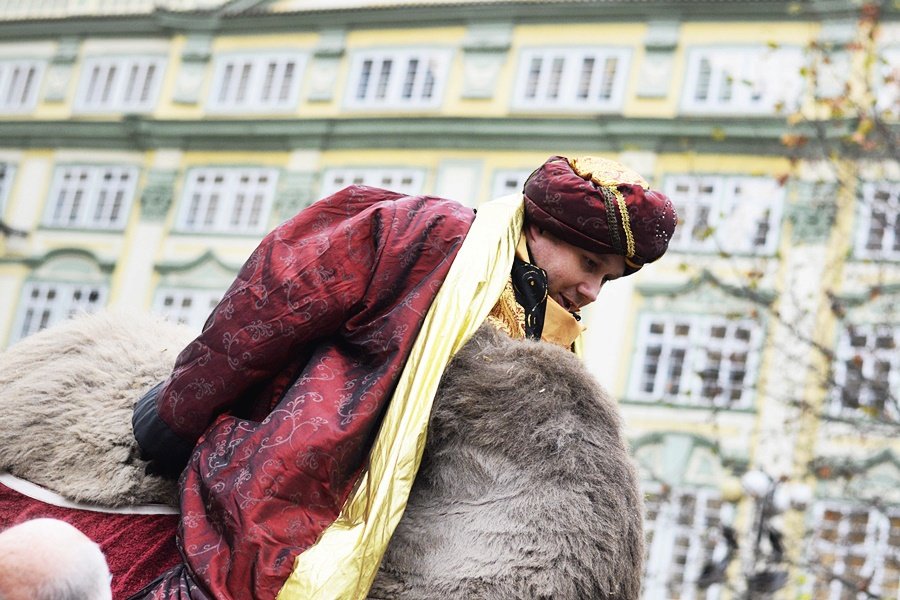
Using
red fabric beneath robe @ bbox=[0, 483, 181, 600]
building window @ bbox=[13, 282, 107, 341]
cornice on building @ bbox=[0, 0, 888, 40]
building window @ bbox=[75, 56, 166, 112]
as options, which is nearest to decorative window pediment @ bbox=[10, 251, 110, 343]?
building window @ bbox=[13, 282, 107, 341]

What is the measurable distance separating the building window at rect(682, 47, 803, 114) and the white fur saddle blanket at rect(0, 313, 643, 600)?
947 inches

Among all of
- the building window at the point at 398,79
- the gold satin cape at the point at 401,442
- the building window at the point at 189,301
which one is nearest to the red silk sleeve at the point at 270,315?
the gold satin cape at the point at 401,442

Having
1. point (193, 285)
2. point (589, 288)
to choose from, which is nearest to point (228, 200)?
point (193, 285)

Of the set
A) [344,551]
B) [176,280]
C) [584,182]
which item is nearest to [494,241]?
[584,182]

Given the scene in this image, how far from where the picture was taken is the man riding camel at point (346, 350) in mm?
2943

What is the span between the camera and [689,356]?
A: 2533cm

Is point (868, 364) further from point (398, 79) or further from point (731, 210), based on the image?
point (398, 79)

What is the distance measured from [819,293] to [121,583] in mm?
22200

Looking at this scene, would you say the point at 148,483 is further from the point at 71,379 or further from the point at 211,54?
the point at 211,54

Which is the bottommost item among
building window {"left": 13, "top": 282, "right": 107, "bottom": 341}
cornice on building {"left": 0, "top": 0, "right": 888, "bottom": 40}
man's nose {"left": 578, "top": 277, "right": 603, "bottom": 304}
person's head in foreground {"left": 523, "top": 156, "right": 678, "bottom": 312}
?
man's nose {"left": 578, "top": 277, "right": 603, "bottom": 304}

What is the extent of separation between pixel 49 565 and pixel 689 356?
23328mm

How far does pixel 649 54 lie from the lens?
91.2ft

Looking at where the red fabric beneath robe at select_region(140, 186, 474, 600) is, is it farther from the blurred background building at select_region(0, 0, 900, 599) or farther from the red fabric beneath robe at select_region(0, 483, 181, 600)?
the blurred background building at select_region(0, 0, 900, 599)

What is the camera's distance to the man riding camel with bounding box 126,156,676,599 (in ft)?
9.66
